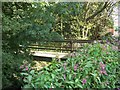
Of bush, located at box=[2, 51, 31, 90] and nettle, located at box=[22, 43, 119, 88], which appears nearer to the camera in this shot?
nettle, located at box=[22, 43, 119, 88]

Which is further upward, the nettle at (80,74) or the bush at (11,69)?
the nettle at (80,74)

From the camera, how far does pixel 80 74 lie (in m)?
1.53

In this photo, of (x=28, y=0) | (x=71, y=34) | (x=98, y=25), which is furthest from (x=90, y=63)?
(x=98, y=25)

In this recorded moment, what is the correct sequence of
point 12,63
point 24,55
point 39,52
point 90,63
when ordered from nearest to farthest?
1. point 90,63
2. point 12,63
3. point 24,55
4. point 39,52

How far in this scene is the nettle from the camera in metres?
1.38

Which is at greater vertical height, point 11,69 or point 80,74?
point 80,74

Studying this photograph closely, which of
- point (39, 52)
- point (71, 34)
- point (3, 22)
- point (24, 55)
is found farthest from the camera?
point (71, 34)

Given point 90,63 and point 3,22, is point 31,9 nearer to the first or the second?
point 3,22

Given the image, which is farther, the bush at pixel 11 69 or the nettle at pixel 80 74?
the bush at pixel 11 69

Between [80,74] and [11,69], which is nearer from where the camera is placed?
[80,74]

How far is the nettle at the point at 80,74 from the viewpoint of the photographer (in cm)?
138

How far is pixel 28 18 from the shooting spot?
302cm

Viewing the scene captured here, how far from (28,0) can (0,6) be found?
1.31 feet

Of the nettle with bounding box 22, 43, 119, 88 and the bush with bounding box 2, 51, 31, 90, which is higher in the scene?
the nettle with bounding box 22, 43, 119, 88
